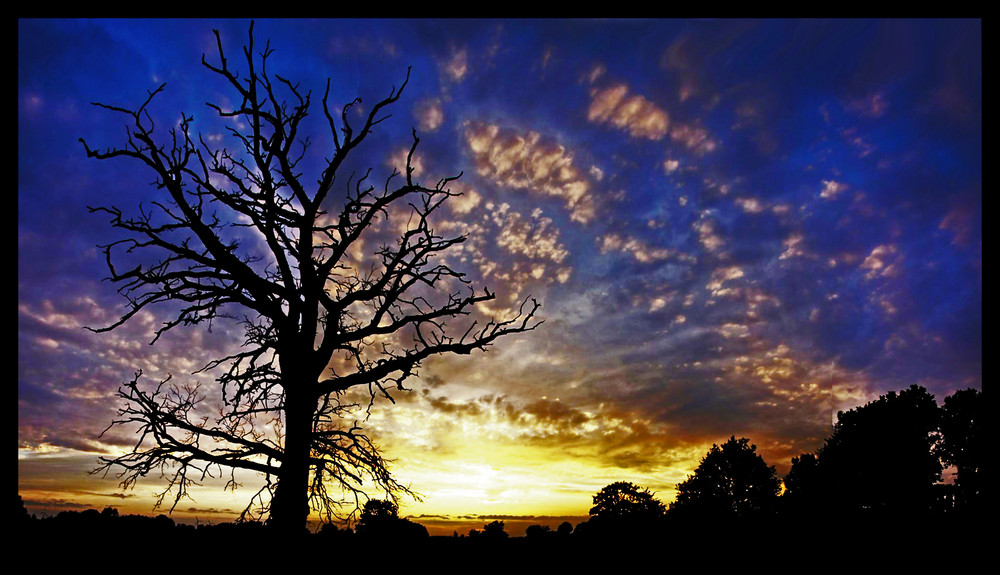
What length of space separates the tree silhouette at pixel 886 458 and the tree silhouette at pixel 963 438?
2.66 ft

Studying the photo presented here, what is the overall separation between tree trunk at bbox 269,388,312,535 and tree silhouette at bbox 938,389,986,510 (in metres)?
46.6

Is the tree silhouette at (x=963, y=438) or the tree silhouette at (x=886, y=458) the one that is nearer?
the tree silhouette at (x=963, y=438)

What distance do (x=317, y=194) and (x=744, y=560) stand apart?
10.6m

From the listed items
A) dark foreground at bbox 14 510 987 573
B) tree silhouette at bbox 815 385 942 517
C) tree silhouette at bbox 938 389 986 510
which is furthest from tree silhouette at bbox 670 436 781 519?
dark foreground at bbox 14 510 987 573

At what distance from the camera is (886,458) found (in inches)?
1727

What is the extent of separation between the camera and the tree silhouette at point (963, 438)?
39.8 meters

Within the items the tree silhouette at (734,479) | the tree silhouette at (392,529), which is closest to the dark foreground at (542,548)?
the tree silhouette at (392,529)

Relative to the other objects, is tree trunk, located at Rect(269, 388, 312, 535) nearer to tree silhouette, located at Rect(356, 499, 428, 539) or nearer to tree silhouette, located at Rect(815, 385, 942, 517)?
tree silhouette, located at Rect(356, 499, 428, 539)

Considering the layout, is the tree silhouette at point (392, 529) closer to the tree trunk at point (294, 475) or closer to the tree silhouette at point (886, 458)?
the tree trunk at point (294, 475)

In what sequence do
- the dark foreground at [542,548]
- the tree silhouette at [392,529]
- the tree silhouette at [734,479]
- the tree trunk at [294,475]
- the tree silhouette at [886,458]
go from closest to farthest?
the dark foreground at [542,548]
the tree silhouette at [392,529]
the tree trunk at [294,475]
the tree silhouette at [886,458]
the tree silhouette at [734,479]

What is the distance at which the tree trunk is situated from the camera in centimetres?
1093

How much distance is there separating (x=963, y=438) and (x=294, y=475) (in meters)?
48.7
